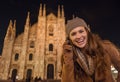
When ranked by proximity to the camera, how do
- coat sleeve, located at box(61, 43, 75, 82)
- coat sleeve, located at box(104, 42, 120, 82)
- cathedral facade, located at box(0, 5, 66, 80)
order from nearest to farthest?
coat sleeve, located at box(61, 43, 75, 82)
coat sleeve, located at box(104, 42, 120, 82)
cathedral facade, located at box(0, 5, 66, 80)

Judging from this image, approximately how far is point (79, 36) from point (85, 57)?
0.21 m

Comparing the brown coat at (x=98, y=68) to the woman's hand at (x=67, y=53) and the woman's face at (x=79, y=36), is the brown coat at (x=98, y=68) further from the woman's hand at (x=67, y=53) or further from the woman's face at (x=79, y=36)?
the woman's face at (x=79, y=36)

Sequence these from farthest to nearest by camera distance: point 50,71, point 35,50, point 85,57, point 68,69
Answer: point 35,50 → point 50,71 → point 85,57 → point 68,69

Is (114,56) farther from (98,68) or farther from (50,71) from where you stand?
(50,71)

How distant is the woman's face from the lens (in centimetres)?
160

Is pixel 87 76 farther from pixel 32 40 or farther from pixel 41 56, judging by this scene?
pixel 32 40

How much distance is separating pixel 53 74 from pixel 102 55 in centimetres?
2496

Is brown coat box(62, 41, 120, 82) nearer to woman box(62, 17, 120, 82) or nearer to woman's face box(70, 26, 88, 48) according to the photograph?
woman box(62, 17, 120, 82)

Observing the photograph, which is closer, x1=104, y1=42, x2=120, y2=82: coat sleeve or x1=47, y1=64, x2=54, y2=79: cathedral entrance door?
x1=104, y1=42, x2=120, y2=82: coat sleeve

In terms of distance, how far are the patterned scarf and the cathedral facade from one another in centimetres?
2407

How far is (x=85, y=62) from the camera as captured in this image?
1.48 meters

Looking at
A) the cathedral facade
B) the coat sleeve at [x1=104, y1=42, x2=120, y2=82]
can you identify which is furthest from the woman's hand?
the cathedral facade

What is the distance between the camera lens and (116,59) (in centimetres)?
153

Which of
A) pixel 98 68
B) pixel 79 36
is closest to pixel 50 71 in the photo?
pixel 79 36
